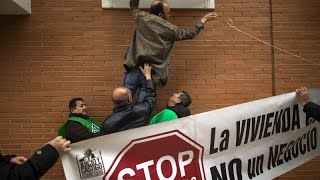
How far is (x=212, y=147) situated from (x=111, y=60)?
7.32 ft

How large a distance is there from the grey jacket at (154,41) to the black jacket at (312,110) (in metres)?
1.57

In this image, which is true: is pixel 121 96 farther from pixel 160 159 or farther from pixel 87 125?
pixel 87 125

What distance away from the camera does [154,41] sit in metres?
4.90

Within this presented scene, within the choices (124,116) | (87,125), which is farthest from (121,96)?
(87,125)

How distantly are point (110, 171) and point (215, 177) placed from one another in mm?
1080

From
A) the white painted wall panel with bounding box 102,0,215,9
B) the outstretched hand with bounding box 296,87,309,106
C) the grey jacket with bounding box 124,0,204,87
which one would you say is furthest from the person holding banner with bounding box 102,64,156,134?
the white painted wall panel with bounding box 102,0,215,9

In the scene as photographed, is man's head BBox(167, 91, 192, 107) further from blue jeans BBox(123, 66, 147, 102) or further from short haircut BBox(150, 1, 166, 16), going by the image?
short haircut BBox(150, 1, 166, 16)

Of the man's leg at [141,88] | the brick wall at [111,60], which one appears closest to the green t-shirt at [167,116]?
the man's leg at [141,88]

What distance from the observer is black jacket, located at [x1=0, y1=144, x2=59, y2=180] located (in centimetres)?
283

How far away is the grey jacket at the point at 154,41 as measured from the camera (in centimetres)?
487

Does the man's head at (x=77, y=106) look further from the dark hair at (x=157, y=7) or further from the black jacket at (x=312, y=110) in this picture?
the black jacket at (x=312, y=110)

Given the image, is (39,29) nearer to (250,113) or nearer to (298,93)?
(250,113)

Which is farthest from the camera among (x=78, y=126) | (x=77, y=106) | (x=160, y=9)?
(x=77, y=106)

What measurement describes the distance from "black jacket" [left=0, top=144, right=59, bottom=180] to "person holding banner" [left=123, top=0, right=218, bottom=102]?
6.22ft
